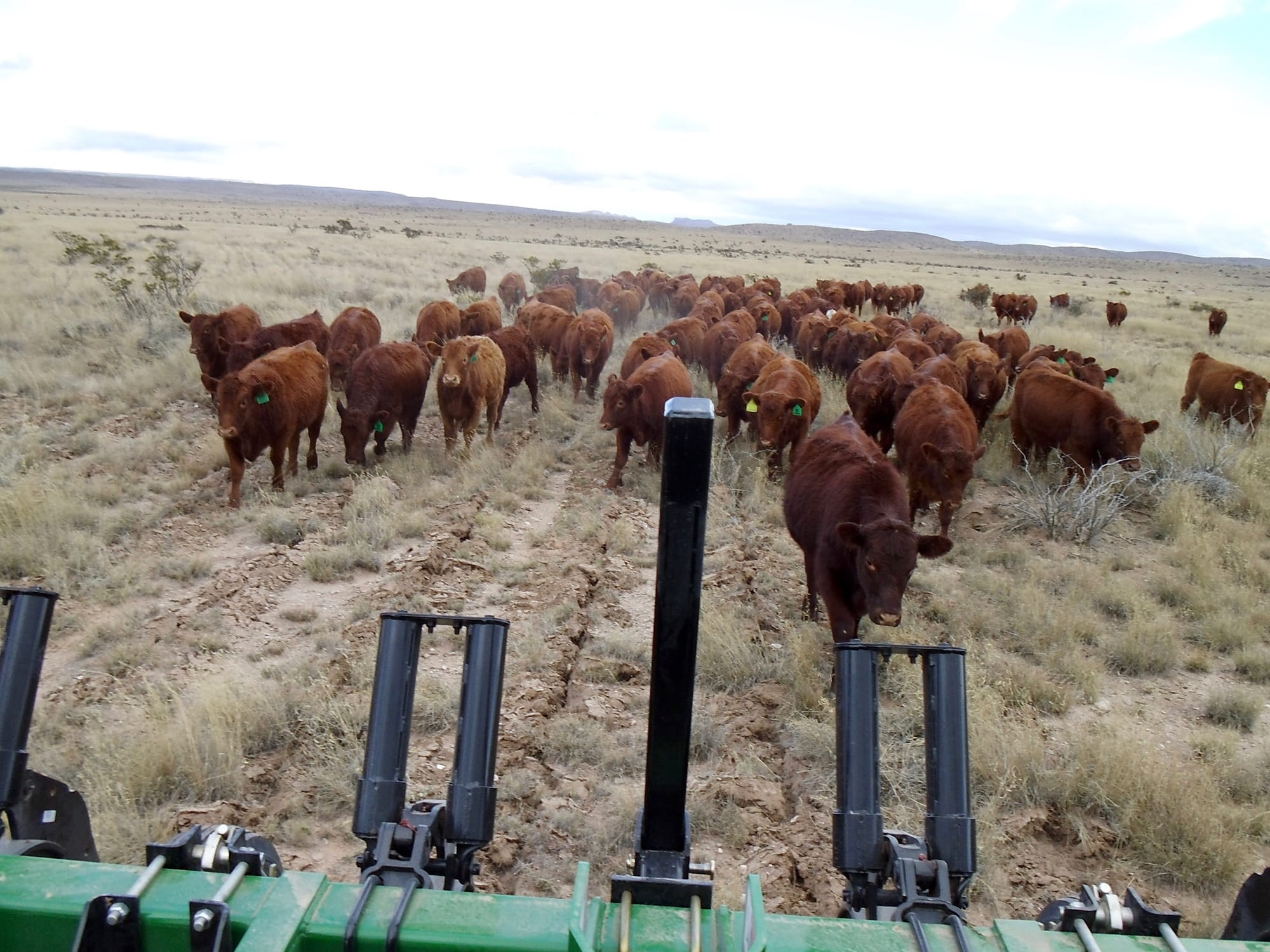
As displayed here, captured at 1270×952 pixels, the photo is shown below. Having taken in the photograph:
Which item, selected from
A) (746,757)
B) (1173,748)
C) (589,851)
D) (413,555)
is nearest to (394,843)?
(589,851)

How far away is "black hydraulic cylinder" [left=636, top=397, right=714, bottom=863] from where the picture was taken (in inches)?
51.5

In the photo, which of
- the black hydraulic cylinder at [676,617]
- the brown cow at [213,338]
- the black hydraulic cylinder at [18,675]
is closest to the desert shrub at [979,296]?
the brown cow at [213,338]

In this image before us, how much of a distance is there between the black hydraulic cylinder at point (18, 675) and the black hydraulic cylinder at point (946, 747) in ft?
6.31

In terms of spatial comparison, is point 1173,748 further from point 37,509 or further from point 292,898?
point 37,509

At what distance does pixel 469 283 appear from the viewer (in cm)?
2567

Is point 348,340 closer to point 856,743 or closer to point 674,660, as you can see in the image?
point 856,743

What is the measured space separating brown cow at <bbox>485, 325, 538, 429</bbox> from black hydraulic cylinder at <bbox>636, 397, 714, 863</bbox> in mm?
11313

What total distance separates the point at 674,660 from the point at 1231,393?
1482 cm

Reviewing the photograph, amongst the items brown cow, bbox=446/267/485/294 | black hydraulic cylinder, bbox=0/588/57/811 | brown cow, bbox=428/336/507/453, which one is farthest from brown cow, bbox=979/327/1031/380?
black hydraulic cylinder, bbox=0/588/57/811

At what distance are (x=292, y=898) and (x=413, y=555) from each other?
6549 millimetres

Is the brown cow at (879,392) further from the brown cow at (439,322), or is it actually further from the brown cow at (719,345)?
the brown cow at (439,322)

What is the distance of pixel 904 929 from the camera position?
4.74ft

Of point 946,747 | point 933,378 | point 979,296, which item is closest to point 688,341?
point 933,378

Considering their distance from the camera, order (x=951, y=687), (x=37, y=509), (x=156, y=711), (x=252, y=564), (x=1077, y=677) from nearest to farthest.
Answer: (x=951, y=687)
(x=156, y=711)
(x=1077, y=677)
(x=252, y=564)
(x=37, y=509)
